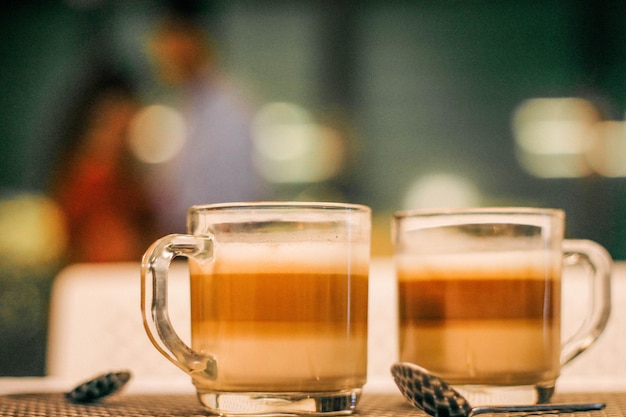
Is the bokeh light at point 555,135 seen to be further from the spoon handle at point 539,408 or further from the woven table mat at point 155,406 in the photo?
the spoon handle at point 539,408

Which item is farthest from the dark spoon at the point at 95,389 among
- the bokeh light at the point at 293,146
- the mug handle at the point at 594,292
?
the bokeh light at the point at 293,146

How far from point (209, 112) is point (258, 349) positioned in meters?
3.67

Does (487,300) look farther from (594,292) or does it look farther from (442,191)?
(442,191)

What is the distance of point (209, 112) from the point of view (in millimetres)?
4164

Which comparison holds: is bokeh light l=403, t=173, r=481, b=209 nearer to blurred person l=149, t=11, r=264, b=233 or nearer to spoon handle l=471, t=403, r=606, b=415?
blurred person l=149, t=11, r=264, b=233

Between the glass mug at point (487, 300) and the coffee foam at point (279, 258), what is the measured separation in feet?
0.31

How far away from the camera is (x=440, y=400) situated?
1.77 ft

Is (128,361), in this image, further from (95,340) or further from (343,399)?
(343,399)

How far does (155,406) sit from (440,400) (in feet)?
0.77

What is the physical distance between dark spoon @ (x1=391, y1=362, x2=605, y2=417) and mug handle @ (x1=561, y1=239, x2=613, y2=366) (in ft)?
0.36

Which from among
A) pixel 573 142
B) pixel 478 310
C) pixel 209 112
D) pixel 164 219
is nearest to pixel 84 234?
pixel 164 219

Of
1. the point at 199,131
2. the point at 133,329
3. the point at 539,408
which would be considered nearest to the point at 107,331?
the point at 133,329

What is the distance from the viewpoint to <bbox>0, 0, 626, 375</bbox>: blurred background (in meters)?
4.21

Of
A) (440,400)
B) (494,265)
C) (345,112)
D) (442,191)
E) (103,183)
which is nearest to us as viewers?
(440,400)
